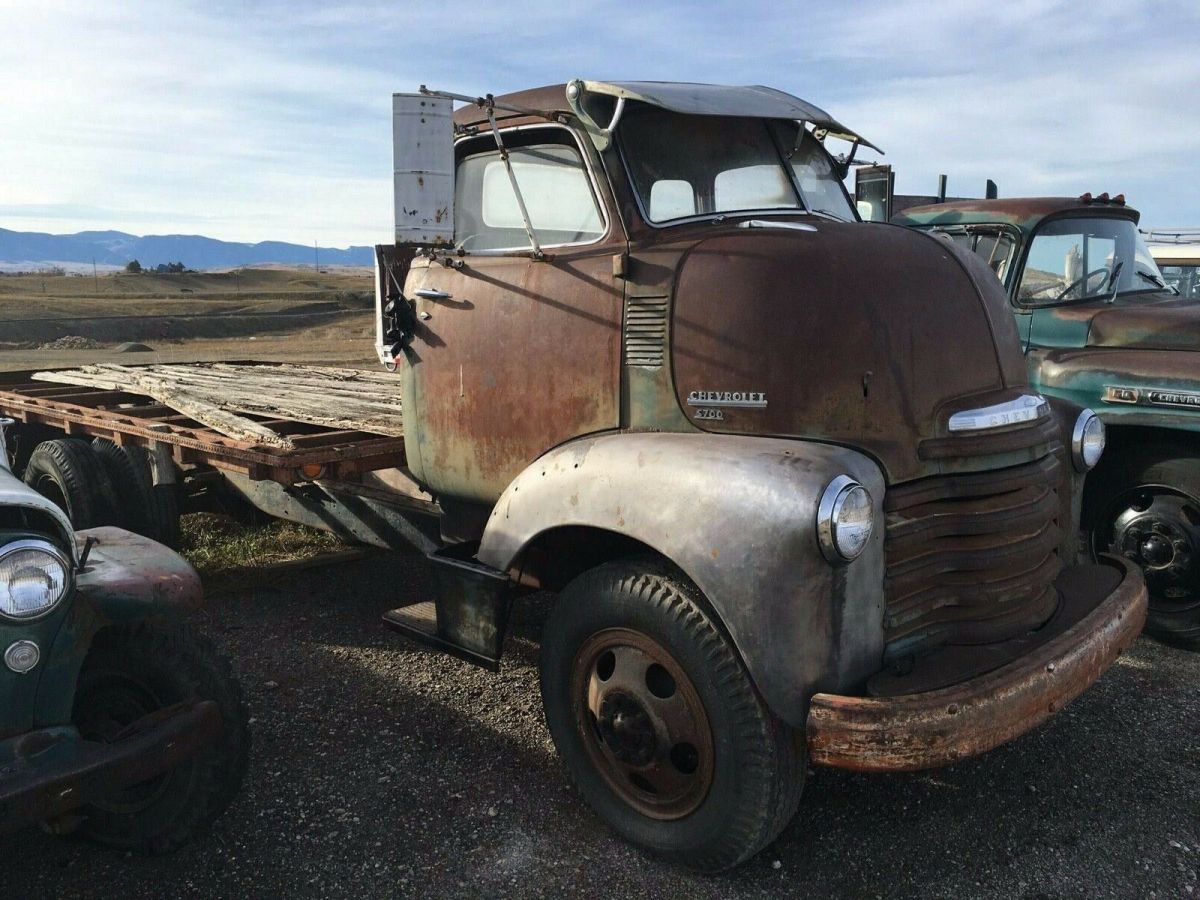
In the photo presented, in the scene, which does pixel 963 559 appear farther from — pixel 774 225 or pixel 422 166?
pixel 422 166

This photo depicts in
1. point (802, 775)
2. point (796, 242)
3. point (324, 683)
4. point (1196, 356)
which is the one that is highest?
point (796, 242)

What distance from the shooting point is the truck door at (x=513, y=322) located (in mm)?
3473

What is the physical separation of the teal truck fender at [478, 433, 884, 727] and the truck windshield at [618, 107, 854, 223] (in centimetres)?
108

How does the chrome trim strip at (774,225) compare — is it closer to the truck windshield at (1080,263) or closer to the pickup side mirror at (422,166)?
the pickup side mirror at (422,166)

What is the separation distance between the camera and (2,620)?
8.63ft

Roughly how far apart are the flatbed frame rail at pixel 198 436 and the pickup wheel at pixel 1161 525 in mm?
3647

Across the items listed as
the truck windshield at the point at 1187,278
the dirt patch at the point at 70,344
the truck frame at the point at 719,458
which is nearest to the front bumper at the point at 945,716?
the truck frame at the point at 719,458

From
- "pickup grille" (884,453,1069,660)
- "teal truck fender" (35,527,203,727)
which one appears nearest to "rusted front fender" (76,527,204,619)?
"teal truck fender" (35,527,203,727)

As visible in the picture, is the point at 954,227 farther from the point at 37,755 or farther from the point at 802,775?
the point at 37,755

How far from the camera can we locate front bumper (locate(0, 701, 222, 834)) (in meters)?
2.52

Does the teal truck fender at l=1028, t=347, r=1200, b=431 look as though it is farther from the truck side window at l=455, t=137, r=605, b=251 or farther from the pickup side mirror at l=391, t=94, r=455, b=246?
the pickup side mirror at l=391, t=94, r=455, b=246

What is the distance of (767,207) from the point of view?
150 inches

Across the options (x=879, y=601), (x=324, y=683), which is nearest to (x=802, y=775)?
(x=879, y=601)

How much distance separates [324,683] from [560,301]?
2151 millimetres
